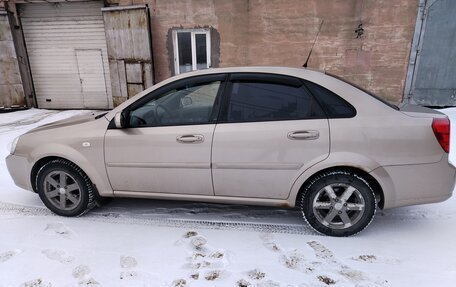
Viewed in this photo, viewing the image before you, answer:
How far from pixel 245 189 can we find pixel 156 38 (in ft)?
21.3

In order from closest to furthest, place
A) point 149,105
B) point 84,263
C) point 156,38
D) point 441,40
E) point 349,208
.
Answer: point 84,263
point 349,208
point 149,105
point 441,40
point 156,38

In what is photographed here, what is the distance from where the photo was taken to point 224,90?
2.96m

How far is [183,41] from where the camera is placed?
8250mm

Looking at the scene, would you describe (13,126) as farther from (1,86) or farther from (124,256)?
(124,256)

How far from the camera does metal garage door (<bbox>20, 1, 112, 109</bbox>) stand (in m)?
8.59

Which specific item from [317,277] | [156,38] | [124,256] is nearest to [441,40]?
[156,38]

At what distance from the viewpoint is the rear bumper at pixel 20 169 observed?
336cm

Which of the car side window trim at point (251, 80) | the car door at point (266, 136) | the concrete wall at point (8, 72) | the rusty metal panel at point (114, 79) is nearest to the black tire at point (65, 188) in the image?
the car door at point (266, 136)

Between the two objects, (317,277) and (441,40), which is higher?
(441,40)

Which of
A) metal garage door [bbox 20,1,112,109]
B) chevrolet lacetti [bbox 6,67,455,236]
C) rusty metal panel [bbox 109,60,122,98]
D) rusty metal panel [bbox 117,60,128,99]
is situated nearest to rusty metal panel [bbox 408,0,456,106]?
chevrolet lacetti [bbox 6,67,455,236]

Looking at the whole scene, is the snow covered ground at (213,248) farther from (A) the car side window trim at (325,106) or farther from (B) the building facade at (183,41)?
(B) the building facade at (183,41)

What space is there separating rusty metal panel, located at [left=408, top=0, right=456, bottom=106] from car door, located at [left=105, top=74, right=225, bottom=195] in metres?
6.81

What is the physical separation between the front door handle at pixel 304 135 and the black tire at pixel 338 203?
0.38 meters

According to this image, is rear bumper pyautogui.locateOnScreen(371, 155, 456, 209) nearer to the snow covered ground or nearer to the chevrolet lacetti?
the chevrolet lacetti
